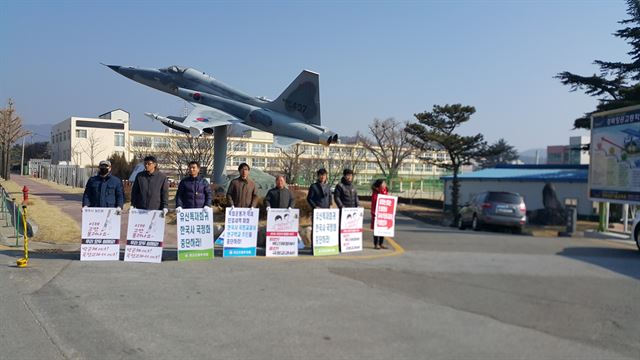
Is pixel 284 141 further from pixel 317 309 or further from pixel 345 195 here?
pixel 317 309

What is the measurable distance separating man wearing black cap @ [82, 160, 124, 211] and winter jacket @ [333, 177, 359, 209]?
4411mm

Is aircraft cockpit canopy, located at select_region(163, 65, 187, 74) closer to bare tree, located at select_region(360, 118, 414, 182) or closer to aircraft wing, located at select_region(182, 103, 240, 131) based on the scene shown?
aircraft wing, located at select_region(182, 103, 240, 131)

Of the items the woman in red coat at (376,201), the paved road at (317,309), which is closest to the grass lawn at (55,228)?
the paved road at (317,309)

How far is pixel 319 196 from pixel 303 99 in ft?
38.3

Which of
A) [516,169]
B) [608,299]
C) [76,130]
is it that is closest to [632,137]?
[608,299]

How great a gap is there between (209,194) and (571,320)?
653 cm

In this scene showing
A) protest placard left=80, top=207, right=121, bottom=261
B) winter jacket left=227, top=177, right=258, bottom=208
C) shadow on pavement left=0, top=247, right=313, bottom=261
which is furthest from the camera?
winter jacket left=227, top=177, right=258, bottom=208

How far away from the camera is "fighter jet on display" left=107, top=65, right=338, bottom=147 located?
22.2 meters

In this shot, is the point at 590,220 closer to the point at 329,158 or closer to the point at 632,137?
the point at 632,137

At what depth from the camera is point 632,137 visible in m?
17.9

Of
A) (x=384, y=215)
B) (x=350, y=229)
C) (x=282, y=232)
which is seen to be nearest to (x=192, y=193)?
(x=282, y=232)

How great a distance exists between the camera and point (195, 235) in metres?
9.88

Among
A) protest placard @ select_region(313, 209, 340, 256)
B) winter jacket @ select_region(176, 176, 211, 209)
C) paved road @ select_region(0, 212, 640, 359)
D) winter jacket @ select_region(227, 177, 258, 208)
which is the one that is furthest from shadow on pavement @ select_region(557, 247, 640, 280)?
winter jacket @ select_region(176, 176, 211, 209)

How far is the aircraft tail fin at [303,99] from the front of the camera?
874 inches
